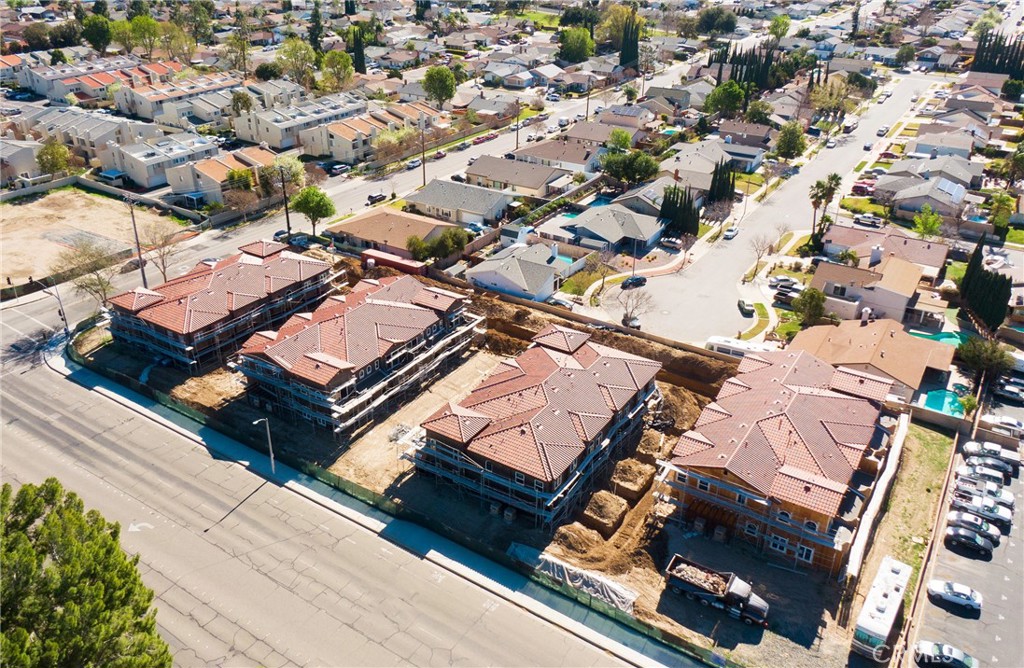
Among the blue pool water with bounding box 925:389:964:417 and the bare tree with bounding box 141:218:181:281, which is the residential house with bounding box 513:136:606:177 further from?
the blue pool water with bounding box 925:389:964:417

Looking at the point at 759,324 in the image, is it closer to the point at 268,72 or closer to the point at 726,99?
the point at 726,99

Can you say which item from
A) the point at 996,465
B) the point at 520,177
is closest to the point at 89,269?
the point at 520,177

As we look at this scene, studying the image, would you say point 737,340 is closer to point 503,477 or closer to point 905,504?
point 905,504

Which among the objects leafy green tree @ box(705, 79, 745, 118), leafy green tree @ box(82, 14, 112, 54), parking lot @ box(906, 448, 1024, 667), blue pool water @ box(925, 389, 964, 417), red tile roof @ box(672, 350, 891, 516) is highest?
leafy green tree @ box(82, 14, 112, 54)

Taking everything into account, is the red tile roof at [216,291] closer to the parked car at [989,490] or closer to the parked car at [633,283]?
the parked car at [633,283]

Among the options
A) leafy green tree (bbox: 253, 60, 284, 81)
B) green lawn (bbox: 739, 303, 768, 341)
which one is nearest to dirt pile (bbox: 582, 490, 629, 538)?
green lawn (bbox: 739, 303, 768, 341)

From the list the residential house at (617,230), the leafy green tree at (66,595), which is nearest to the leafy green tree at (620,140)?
the residential house at (617,230)
